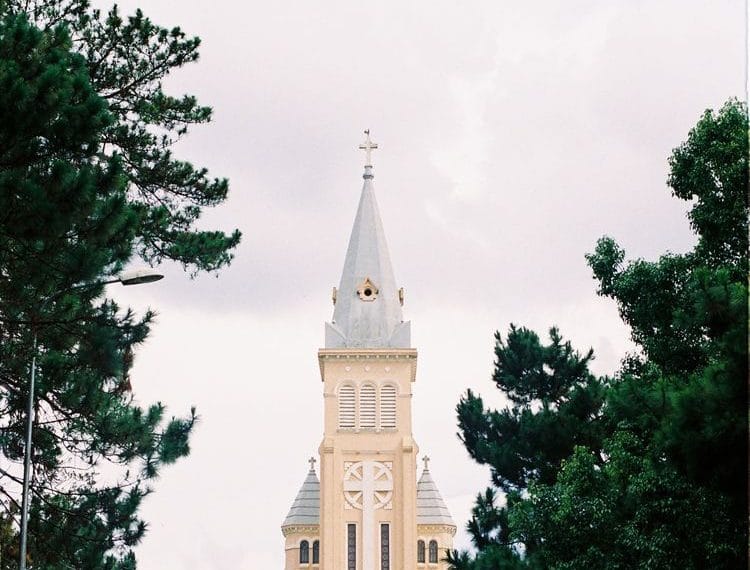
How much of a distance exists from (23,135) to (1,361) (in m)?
4.81

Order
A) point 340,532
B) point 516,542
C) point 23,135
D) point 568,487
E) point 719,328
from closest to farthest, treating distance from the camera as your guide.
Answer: point 719,328
point 23,135
point 568,487
point 516,542
point 340,532

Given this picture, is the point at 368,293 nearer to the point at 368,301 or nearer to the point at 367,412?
the point at 368,301

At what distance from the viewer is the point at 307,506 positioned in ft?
228

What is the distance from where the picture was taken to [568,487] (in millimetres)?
24922

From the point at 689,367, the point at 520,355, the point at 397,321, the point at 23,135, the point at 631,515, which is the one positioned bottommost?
the point at 631,515

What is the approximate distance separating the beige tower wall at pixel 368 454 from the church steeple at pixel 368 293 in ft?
3.03

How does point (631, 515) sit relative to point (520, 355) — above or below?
below

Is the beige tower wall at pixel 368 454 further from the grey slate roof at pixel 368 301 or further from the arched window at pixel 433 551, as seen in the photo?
the arched window at pixel 433 551

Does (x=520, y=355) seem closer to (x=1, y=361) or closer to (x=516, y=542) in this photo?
(x=516, y=542)

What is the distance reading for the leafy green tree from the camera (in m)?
19.8

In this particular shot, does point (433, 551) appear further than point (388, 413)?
Yes

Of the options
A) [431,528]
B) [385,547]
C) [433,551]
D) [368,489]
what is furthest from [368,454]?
[433,551]

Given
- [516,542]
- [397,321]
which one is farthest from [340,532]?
[516,542]

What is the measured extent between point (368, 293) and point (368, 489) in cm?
993
